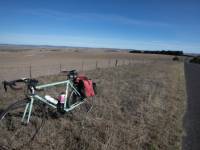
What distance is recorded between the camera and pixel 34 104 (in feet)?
15.0

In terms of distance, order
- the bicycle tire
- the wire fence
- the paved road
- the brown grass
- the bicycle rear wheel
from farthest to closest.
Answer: the wire fence, the bicycle tire, the paved road, the brown grass, the bicycle rear wheel

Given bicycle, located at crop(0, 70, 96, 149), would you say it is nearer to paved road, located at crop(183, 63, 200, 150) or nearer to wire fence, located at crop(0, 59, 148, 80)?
paved road, located at crop(183, 63, 200, 150)

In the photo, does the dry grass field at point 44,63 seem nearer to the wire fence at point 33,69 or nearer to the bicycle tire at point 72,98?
the wire fence at point 33,69

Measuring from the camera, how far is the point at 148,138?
444cm

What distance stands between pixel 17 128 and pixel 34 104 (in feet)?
2.13

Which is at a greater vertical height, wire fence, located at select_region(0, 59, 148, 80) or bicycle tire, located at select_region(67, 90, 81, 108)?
bicycle tire, located at select_region(67, 90, 81, 108)

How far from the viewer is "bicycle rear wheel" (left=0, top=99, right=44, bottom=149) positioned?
3998 millimetres

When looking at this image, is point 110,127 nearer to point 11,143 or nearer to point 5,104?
point 11,143

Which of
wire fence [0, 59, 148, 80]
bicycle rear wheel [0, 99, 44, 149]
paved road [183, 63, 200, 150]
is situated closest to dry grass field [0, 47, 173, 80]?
wire fence [0, 59, 148, 80]

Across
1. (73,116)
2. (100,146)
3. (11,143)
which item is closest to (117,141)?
(100,146)

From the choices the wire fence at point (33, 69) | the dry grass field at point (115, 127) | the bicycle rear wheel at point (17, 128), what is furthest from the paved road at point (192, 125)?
the wire fence at point (33, 69)

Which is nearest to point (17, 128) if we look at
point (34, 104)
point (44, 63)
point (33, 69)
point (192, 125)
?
point (34, 104)

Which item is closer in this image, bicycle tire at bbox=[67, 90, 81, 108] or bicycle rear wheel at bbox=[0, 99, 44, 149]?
bicycle rear wheel at bbox=[0, 99, 44, 149]

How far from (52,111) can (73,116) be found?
1.77 feet
